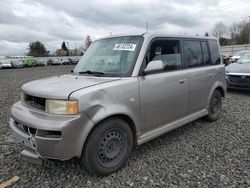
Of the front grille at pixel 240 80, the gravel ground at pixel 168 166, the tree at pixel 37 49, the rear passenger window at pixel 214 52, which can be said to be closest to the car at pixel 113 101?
the gravel ground at pixel 168 166

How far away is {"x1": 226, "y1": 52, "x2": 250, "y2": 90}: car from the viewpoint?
25.1 feet

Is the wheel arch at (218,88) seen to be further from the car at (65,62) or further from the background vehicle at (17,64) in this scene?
the car at (65,62)

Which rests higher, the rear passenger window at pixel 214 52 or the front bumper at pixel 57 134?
the rear passenger window at pixel 214 52

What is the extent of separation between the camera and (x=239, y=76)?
784 centimetres

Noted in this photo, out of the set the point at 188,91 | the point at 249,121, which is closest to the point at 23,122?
the point at 188,91

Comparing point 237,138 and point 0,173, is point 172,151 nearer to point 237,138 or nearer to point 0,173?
point 237,138

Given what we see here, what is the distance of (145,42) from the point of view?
3.44 meters

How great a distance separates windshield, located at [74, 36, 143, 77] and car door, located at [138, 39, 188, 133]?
0.25 m

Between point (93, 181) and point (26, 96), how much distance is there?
1491mm

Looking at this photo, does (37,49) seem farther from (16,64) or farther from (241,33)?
(241,33)

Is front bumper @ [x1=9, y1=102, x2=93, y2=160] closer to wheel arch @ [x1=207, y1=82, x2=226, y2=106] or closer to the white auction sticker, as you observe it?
the white auction sticker

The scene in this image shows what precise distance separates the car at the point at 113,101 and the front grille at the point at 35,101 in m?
0.01

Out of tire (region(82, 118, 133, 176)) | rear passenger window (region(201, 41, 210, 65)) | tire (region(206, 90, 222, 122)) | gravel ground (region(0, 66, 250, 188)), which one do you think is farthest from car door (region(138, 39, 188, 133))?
tire (region(206, 90, 222, 122))

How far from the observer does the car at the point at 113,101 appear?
2.63m
